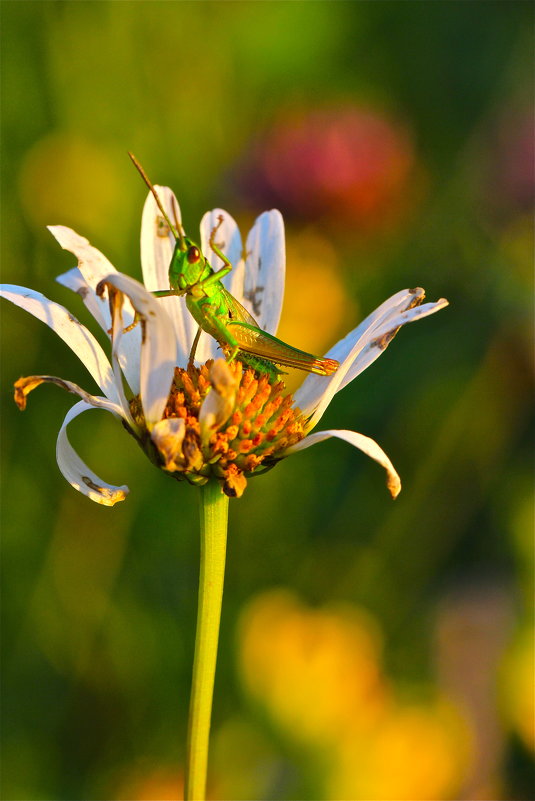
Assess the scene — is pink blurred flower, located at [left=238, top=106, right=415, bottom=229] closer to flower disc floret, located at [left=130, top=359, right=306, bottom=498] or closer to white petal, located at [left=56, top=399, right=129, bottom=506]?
flower disc floret, located at [left=130, top=359, right=306, bottom=498]

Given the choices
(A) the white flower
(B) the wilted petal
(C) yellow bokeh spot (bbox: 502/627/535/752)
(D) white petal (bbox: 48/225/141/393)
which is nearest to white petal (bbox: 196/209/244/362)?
(A) the white flower

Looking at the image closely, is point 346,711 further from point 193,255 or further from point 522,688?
point 193,255

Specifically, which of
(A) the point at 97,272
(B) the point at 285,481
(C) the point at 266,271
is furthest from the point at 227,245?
(B) the point at 285,481

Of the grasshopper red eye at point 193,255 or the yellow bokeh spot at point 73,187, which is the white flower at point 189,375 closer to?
the grasshopper red eye at point 193,255

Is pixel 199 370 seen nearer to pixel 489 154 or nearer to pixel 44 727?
pixel 44 727

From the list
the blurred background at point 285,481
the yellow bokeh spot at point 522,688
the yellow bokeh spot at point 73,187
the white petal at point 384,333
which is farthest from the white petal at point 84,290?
the yellow bokeh spot at point 522,688

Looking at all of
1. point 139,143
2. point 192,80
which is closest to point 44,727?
point 139,143
